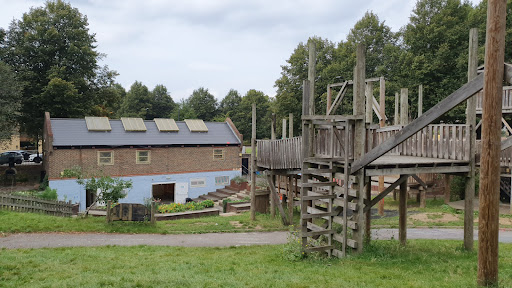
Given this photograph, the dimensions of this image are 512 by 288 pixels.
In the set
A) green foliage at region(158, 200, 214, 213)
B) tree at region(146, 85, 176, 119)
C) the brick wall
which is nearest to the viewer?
green foliage at region(158, 200, 214, 213)

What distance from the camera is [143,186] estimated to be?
29969mm

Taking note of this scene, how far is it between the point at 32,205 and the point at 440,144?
742 inches

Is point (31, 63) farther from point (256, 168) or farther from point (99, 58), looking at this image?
point (256, 168)

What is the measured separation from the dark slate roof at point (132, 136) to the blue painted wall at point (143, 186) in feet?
9.33

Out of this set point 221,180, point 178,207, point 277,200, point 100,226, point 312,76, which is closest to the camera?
point 312,76

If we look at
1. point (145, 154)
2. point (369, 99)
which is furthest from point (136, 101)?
point (369, 99)

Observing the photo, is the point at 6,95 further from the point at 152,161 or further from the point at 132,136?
the point at 152,161

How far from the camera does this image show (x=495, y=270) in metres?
6.42

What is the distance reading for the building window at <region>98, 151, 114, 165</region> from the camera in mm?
28266

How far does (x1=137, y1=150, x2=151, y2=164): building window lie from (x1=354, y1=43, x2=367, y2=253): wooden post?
76.7 feet

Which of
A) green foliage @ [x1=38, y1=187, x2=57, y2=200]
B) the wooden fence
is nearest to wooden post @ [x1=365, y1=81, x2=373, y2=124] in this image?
the wooden fence

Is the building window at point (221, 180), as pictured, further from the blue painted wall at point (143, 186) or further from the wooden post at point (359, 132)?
the wooden post at point (359, 132)

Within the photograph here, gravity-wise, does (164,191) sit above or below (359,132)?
below

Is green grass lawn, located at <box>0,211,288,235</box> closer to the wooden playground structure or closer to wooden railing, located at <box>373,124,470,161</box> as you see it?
the wooden playground structure
